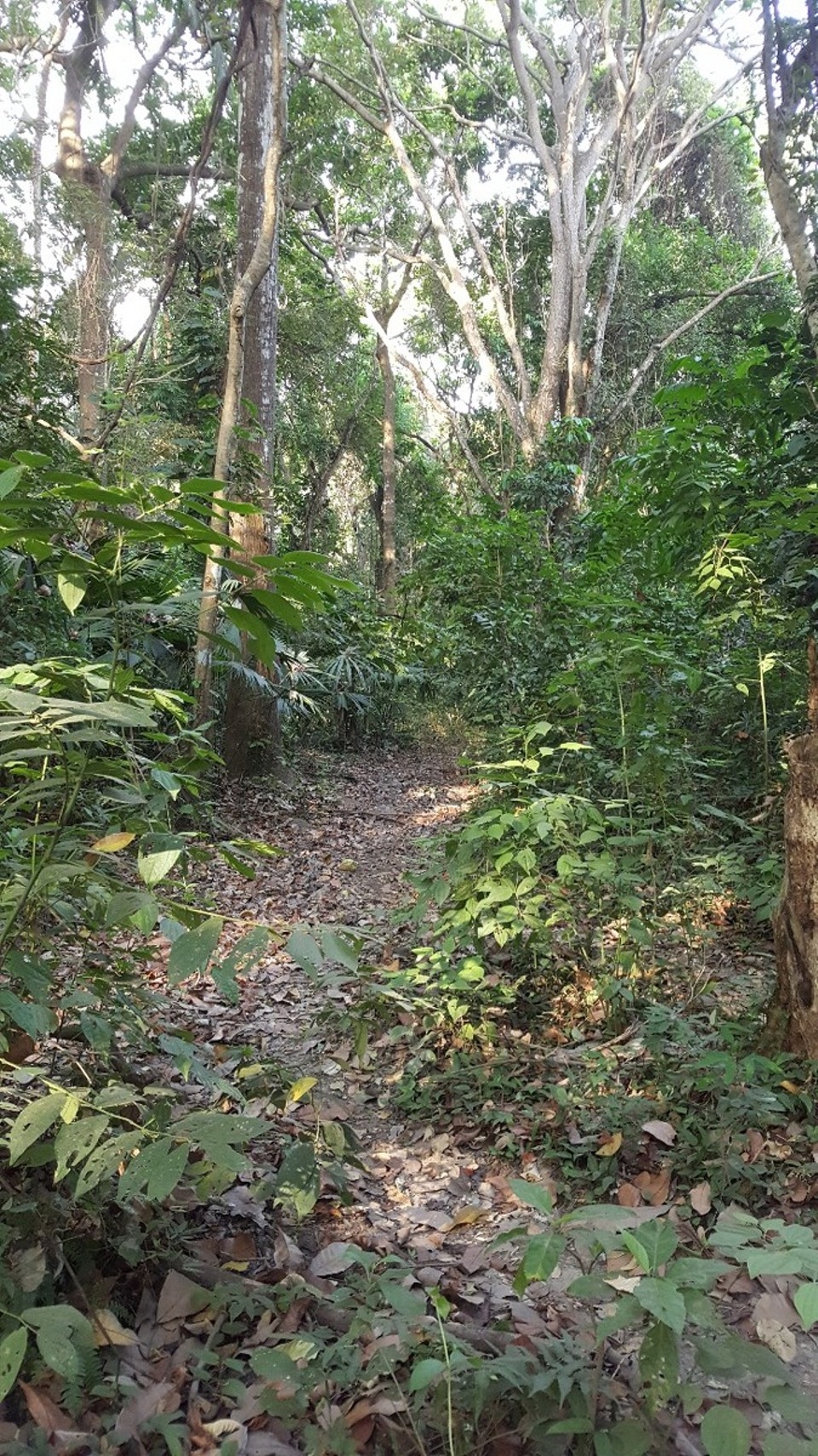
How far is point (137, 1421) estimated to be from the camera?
1574 millimetres

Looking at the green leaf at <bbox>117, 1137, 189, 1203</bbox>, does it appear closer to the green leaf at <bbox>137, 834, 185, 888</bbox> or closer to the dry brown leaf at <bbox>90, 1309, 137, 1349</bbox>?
the green leaf at <bbox>137, 834, 185, 888</bbox>

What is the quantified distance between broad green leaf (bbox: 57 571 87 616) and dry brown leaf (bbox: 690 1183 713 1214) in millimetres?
2195

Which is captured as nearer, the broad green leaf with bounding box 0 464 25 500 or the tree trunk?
the broad green leaf with bounding box 0 464 25 500

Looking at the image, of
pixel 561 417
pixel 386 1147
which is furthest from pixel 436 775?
pixel 386 1147

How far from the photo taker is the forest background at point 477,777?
1.43 m

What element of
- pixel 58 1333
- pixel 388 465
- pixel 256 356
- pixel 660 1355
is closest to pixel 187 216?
pixel 256 356

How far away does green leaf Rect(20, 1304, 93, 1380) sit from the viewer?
1.26 m

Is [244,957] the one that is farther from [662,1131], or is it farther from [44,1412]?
[662,1131]

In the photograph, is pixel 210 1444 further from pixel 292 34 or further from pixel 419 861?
pixel 292 34

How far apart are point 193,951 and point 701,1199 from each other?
181 cm

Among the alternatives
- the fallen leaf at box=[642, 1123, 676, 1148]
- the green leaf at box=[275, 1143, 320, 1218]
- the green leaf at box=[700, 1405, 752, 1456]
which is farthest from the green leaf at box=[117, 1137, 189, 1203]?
the fallen leaf at box=[642, 1123, 676, 1148]

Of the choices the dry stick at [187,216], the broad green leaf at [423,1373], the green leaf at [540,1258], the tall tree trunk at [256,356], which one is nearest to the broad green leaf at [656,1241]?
the green leaf at [540,1258]

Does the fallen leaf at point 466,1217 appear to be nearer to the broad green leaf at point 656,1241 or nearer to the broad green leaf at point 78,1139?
the broad green leaf at point 656,1241

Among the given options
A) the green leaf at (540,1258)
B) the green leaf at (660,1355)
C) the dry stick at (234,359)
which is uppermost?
the dry stick at (234,359)
